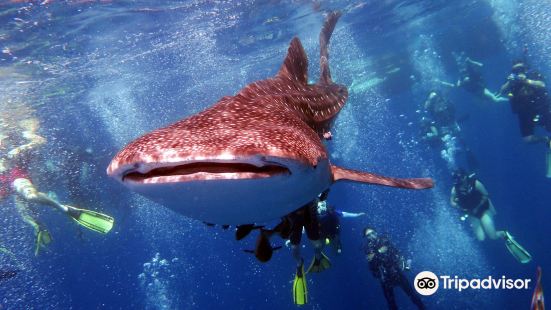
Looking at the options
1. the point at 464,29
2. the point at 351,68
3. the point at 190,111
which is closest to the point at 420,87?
the point at 464,29

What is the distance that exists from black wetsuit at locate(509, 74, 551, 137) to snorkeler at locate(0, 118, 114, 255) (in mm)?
16416

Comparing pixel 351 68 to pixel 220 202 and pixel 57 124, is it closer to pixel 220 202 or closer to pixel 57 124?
pixel 57 124

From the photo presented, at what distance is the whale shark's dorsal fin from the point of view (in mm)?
5834

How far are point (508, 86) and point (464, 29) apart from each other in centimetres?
2970

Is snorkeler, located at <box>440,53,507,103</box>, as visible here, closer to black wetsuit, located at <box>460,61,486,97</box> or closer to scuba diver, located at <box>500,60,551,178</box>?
black wetsuit, located at <box>460,61,486,97</box>

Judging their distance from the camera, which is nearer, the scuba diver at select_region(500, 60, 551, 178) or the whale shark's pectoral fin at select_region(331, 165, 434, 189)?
the whale shark's pectoral fin at select_region(331, 165, 434, 189)

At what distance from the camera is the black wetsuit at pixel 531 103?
1472cm

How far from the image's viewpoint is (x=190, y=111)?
1651 inches

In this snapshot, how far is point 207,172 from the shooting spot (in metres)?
1.83

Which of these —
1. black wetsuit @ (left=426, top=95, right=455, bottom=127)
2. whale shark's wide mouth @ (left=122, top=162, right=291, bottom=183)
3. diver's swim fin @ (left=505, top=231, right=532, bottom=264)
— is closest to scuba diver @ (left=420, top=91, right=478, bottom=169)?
black wetsuit @ (left=426, top=95, right=455, bottom=127)

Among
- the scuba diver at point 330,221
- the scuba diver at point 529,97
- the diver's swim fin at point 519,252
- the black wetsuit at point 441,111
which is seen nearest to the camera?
the scuba diver at point 330,221

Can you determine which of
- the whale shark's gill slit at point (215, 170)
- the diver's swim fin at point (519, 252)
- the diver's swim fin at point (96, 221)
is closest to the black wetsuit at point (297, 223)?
the whale shark's gill slit at point (215, 170)

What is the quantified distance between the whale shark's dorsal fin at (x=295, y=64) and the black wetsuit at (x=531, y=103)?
→ 1316 cm

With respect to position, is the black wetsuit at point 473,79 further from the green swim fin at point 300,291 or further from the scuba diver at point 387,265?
the green swim fin at point 300,291
